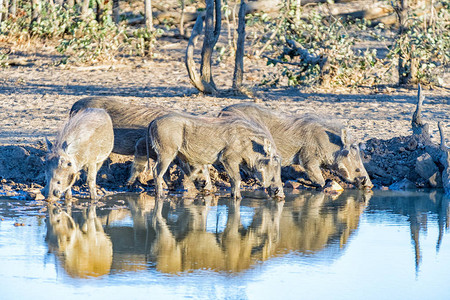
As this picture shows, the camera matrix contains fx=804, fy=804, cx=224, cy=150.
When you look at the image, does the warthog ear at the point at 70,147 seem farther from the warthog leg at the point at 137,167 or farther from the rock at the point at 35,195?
the warthog leg at the point at 137,167

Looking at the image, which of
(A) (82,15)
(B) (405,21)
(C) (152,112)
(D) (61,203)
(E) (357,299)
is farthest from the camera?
(A) (82,15)

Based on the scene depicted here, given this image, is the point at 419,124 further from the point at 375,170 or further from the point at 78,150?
the point at 78,150

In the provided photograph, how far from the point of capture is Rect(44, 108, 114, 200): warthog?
8062 mm

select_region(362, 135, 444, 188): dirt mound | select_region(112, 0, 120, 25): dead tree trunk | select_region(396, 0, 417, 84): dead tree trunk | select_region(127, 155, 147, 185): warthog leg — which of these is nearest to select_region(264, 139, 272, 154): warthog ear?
select_region(127, 155, 147, 185): warthog leg

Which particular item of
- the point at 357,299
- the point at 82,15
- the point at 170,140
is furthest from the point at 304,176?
the point at 82,15

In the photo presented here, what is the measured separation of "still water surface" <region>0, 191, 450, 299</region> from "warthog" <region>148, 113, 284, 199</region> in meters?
0.35

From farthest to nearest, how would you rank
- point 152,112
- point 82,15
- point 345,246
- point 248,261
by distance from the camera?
point 82,15, point 152,112, point 345,246, point 248,261

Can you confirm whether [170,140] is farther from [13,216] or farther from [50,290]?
[50,290]

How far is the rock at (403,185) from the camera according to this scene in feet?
31.2

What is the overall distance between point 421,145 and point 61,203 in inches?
179

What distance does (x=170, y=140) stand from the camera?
27.5 feet

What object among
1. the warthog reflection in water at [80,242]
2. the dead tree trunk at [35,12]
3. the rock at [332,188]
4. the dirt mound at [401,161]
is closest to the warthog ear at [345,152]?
the rock at [332,188]

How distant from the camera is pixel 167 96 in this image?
44.4 ft

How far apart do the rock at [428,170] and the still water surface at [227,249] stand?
73 centimetres
